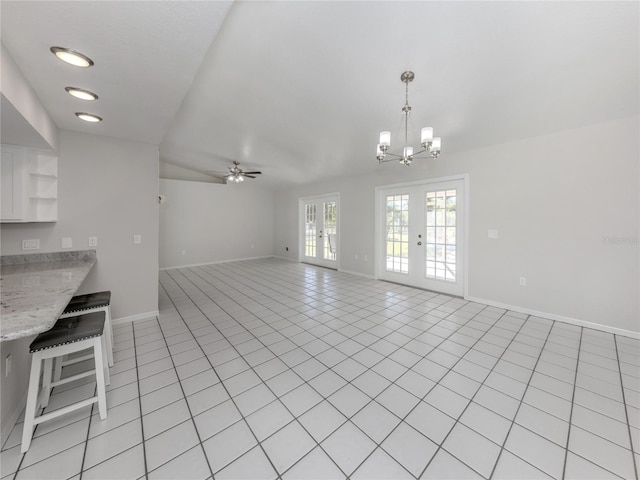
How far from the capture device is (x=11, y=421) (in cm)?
154

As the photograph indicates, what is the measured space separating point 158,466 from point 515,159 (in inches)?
190

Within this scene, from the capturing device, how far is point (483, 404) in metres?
1.75

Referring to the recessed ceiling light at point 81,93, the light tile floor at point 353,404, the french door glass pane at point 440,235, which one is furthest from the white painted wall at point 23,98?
the french door glass pane at point 440,235

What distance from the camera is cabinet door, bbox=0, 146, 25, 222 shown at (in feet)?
7.20

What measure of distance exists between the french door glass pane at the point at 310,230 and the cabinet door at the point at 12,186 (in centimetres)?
564

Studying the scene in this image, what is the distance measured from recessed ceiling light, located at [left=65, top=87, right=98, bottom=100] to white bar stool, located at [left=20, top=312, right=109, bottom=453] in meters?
1.78

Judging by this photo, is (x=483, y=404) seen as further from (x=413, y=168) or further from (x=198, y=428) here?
(x=413, y=168)

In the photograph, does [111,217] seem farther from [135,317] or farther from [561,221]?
[561,221]

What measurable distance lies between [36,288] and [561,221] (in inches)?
205

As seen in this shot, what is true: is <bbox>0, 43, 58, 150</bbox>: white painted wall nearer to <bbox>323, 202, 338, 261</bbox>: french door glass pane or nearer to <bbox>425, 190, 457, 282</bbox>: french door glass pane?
<bbox>425, 190, 457, 282</bbox>: french door glass pane

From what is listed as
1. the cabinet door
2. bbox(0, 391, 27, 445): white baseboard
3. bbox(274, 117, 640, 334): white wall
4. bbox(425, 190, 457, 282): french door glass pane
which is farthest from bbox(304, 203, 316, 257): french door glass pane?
bbox(0, 391, 27, 445): white baseboard

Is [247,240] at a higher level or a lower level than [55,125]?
lower

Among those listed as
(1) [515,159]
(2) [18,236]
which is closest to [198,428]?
(2) [18,236]

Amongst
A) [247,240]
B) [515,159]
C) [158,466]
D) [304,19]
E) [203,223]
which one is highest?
[304,19]
